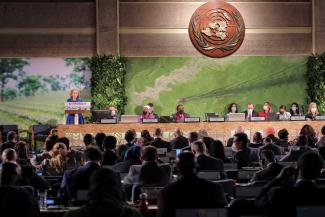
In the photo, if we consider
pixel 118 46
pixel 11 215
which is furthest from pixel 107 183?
pixel 118 46

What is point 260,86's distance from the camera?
74.4 ft

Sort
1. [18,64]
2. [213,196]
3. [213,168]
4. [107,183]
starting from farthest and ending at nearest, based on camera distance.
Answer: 1. [18,64]
2. [213,168]
3. [213,196]
4. [107,183]

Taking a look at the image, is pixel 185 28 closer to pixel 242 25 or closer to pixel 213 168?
pixel 242 25

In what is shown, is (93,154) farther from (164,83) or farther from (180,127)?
(164,83)

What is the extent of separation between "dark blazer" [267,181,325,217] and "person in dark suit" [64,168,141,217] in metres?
1.68

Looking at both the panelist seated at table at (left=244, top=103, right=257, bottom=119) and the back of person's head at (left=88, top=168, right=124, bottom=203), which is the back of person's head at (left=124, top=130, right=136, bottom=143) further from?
the back of person's head at (left=88, top=168, right=124, bottom=203)

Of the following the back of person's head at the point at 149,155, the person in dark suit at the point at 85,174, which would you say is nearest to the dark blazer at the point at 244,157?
the back of person's head at the point at 149,155

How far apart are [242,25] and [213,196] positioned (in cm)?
1710

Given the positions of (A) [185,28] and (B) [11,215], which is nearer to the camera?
(B) [11,215]

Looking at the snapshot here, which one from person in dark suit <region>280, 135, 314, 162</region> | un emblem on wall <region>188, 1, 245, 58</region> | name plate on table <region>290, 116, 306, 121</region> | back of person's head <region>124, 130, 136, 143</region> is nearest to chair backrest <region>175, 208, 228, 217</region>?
person in dark suit <region>280, 135, 314, 162</region>

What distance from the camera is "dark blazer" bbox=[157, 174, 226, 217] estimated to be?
19.5 feet

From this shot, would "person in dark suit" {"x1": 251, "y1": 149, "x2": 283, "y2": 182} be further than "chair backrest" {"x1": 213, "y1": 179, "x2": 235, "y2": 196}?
Yes

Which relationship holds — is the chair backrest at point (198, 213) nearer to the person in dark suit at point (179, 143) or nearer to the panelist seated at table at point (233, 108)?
the person in dark suit at point (179, 143)

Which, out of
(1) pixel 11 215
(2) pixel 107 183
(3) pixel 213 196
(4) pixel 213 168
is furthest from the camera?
(4) pixel 213 168
